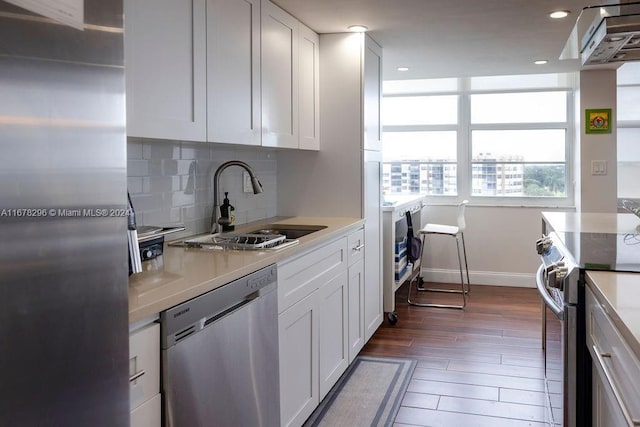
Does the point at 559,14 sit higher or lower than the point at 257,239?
higher

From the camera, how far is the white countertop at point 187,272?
1425mm

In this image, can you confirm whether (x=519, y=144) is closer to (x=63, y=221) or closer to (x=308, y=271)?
(x=308, y=271)

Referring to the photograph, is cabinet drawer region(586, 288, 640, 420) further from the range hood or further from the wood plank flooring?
the wood plank flooring

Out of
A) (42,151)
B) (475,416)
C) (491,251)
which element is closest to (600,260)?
(475,416)

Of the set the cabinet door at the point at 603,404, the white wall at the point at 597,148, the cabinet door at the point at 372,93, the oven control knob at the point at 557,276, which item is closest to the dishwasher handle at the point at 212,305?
the oven control knob at the point at 557,276

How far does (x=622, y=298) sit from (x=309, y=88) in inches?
93.9

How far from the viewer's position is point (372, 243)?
3805 mm

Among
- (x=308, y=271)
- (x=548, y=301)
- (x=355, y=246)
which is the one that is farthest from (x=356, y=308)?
(x=548, y=301)

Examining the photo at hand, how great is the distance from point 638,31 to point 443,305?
3.11m

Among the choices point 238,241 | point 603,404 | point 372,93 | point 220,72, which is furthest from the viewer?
point 372,93

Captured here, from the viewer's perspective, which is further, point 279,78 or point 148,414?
point 279,78

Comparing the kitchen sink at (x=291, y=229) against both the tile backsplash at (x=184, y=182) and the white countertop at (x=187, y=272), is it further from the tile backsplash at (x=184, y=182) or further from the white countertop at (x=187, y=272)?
the white countertop at (x=187, y=272)

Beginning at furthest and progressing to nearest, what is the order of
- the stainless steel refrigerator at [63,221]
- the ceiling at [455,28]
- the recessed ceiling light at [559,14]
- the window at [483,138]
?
the window at [483,138] < the recessed ceiling light at [559,14] < the ceiling at [455,28] < the stainless steel refrigerator at [63,221]

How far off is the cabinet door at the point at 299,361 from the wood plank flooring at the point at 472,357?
1.50 ft
